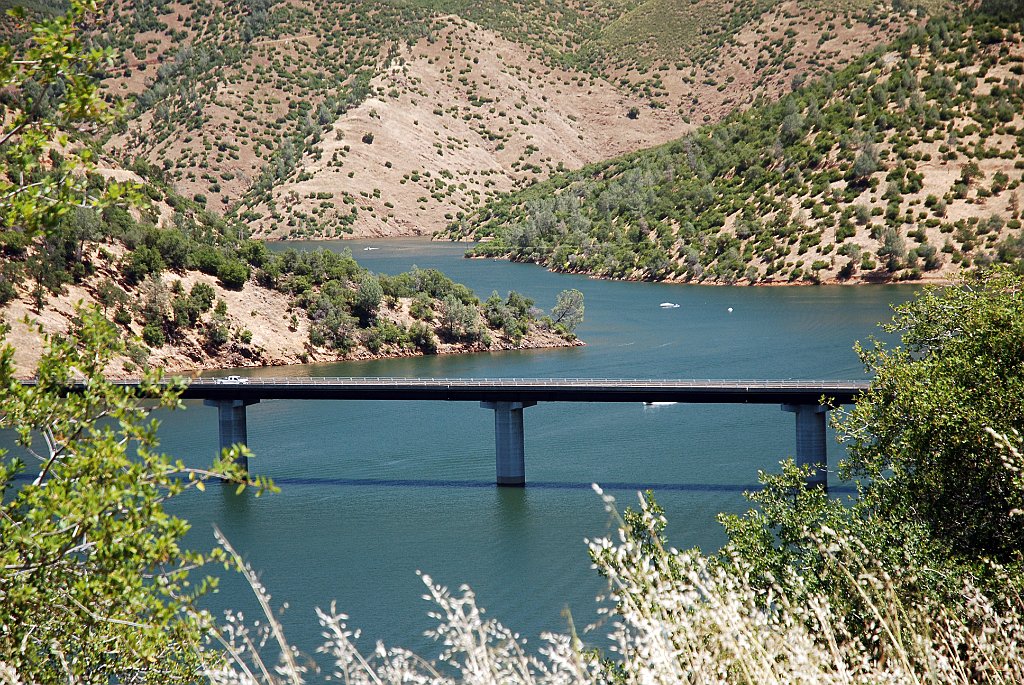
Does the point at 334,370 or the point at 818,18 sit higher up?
the point at 818,18

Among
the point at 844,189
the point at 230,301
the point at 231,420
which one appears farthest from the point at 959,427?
the point at 844,189

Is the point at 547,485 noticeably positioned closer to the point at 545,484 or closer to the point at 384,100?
the point at 545,484

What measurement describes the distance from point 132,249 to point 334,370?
15397 mm

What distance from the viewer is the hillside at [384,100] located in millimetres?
155625

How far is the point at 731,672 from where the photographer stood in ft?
19.9

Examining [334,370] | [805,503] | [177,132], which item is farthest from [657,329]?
[177,132]

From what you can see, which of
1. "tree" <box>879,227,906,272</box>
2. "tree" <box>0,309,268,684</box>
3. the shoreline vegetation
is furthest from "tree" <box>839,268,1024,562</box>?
"tree" <box>879,227,906,272</box>

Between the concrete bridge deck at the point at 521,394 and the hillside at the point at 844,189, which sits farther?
the hillside at the point at 844,189

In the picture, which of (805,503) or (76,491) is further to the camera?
(805,503)

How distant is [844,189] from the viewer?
10494cm

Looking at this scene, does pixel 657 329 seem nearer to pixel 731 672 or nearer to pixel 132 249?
pixel 132 249

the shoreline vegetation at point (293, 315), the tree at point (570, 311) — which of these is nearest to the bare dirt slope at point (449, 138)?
the shoreline vegetation at point (293, 315)

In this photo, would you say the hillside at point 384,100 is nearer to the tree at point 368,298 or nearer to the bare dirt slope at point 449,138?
the bare dirt slope at point 449,138

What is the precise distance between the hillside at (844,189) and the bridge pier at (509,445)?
186 ft
